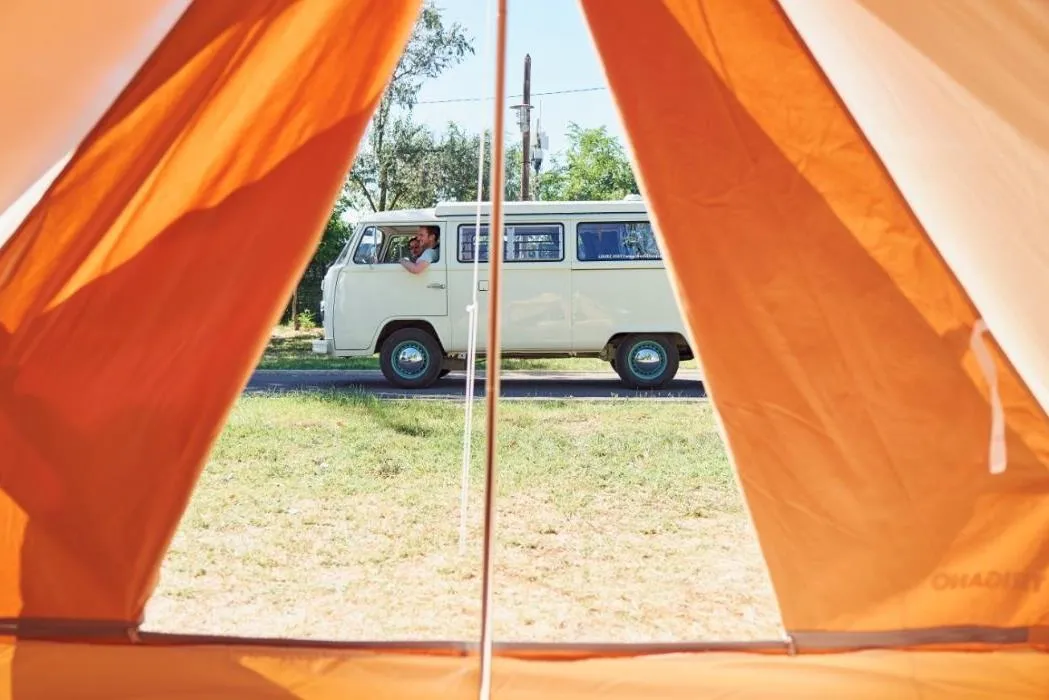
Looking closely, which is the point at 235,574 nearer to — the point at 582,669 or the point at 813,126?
the point at 582,669

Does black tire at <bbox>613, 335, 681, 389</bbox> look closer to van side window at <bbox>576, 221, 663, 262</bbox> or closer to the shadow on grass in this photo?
van side window at <bbox>576, 221, 663, 262</bbox>

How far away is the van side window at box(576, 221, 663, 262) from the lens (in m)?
7.48

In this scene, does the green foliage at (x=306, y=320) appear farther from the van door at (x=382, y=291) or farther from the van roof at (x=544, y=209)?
the van roof at (x=544, y=209)

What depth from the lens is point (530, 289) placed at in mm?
7484

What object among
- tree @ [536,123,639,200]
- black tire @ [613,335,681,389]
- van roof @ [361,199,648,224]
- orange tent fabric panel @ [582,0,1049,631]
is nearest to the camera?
orange tent fabric panel @ [582,0,1049,631]

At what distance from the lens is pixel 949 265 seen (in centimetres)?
198

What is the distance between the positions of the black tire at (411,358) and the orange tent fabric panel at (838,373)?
19.3 feet

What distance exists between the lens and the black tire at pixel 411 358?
7711 mm

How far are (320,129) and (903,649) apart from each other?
171 cm

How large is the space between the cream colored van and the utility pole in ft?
13.8

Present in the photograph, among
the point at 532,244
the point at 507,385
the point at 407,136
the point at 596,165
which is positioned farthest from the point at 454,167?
the point at 532,244

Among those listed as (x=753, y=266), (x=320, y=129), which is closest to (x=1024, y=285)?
(x=753, y=266)

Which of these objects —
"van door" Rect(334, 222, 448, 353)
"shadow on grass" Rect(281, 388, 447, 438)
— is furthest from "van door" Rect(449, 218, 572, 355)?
"shadow on grass" Rect(281, 388, 447, 438)

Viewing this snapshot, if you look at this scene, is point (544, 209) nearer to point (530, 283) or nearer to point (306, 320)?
point (530, 283)
